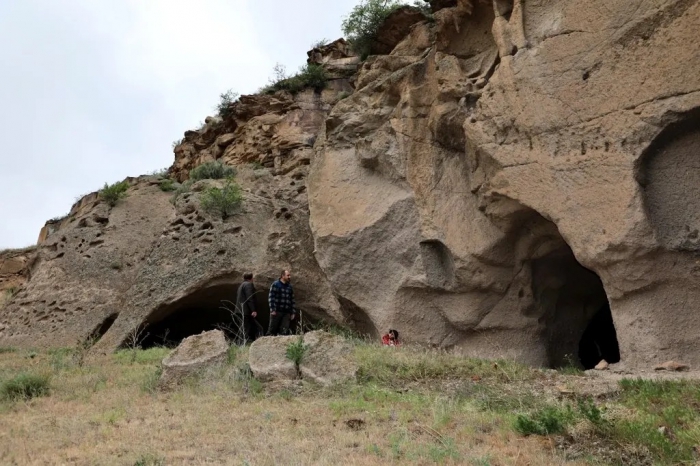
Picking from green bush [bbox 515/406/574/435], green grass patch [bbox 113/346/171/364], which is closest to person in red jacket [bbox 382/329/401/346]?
green grass patch [bbox 113/346/171/364]

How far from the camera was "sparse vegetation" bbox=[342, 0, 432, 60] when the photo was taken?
52.5ft

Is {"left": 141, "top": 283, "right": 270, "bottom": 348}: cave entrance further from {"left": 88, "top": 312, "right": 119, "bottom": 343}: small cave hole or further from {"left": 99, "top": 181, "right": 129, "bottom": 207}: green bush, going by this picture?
{"left": 99, "top": 181, "right": 129, "bottom": 207}: green bush

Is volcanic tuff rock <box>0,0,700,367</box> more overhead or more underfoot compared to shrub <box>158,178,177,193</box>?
more underfoot

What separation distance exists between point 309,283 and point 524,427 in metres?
7.32

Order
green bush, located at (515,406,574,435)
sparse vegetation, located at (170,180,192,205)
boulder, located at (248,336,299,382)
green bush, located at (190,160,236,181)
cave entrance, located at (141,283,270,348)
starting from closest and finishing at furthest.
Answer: green bush, located at (515,406,574,435) < boulder, located at (248,336,299,382) < cave entrance, located at (141,283,270,348) < sparse vegetation, located at (170,180,192,205) < green bush, located at (190,160,236,181)

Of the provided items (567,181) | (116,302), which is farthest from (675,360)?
(116,302)

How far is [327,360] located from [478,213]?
11.1 feet

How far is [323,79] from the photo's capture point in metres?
17.8

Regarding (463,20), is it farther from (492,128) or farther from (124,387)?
(124,387)

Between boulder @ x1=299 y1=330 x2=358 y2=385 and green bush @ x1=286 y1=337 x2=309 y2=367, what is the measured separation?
0.03 m

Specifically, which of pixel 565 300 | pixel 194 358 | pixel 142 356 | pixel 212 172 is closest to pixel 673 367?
pixel 565 300

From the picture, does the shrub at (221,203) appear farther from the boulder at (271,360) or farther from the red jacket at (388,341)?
the boulder at (271,360)

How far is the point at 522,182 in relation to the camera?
27.4 feet

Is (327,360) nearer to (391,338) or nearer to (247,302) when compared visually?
(391,338)
